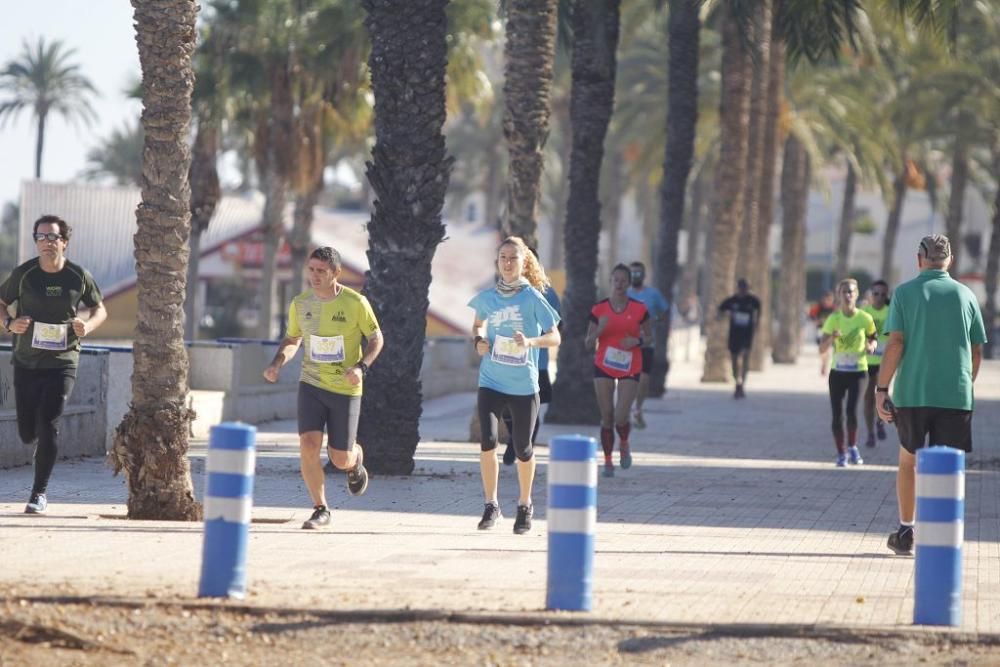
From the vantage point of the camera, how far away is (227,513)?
8391 mm

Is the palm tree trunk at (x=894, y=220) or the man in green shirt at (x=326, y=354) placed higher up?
the palm tree trunk at (x=894, y=220)

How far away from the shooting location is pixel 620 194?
78.5 m

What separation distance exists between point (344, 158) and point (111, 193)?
38.4ft

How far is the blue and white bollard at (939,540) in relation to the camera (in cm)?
829

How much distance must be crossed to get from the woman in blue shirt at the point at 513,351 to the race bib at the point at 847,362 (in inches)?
259

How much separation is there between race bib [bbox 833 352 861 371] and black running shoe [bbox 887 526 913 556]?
6622 millimetres

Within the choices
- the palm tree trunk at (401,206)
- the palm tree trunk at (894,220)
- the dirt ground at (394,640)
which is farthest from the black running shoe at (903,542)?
→ the palm tree trunk at (894,220)

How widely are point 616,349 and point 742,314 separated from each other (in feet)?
43.6

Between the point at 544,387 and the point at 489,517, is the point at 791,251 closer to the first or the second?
the point at 544,387

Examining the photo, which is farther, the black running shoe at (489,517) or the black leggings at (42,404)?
the black leggings at (42,404)

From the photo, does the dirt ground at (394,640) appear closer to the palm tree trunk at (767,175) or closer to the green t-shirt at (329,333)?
the green t-shirt at (329,333)

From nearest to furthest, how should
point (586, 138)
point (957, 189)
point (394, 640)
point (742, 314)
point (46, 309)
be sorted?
point (394, 640), point (46, 309), point (586, 138), point (742, 314), point (957, 189)

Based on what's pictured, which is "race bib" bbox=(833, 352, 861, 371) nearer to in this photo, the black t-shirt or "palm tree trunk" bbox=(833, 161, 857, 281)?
the black t-shirt

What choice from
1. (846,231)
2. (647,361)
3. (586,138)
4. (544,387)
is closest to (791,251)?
(846,231)
